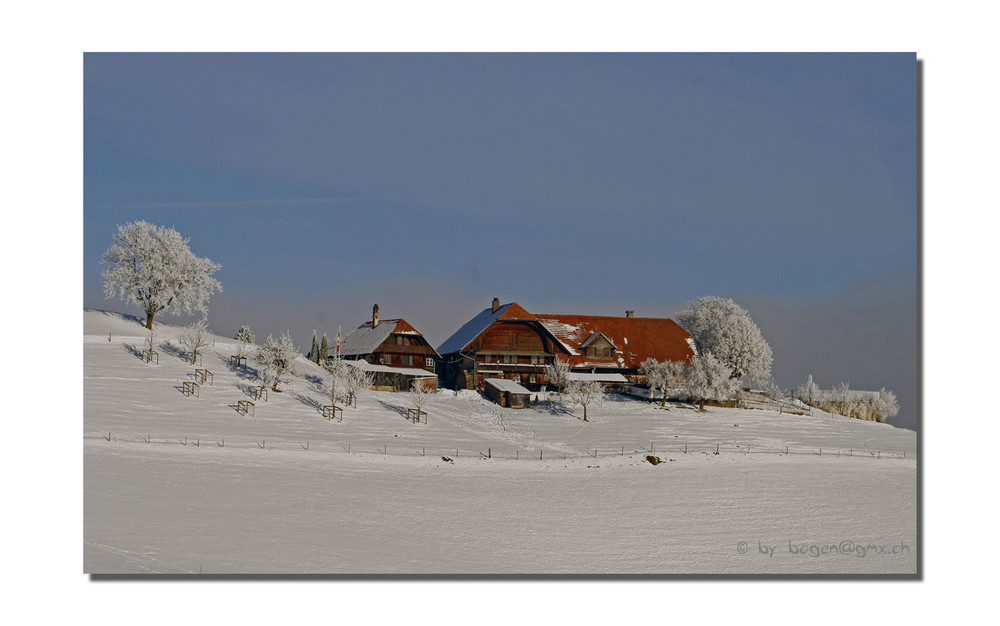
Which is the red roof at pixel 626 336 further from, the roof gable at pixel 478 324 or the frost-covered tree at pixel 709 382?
the frost-covered tree at pixel 709 382

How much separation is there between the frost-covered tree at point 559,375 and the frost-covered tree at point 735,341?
17.0m

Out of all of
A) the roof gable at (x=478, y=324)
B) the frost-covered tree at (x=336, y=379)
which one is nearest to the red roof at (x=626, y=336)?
the roof gable at (x=478, y=324)

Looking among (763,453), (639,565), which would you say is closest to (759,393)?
(763,453)

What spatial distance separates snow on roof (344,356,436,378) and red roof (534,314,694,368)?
12316mm

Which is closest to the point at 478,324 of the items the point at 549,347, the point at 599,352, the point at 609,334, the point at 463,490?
the point at 549,347

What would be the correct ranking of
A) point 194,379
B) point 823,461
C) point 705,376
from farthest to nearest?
point 705,376 < point 194,379 < point 823,461

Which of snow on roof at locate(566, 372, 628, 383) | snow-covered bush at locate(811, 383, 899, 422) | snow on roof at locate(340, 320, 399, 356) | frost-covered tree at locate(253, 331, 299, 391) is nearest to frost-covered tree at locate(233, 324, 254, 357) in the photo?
frost-covered tree at locate(253, 331, 299, 391)

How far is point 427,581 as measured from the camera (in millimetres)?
25359

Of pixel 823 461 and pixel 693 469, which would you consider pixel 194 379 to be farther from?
pixel 823 461

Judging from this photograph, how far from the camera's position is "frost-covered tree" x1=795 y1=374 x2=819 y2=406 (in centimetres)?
6362

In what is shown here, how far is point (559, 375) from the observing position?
209ft

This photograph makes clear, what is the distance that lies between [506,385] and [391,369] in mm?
11770

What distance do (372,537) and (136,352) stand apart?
3724 cm

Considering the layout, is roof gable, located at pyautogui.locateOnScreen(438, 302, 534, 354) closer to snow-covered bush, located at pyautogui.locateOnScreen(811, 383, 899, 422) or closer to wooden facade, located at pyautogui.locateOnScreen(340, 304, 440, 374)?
wooden facade, located at pyautogui.locateOnScreen(340, 304, 440, 374)
